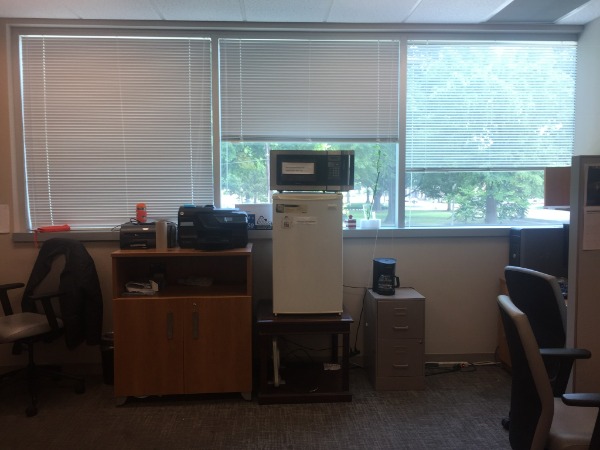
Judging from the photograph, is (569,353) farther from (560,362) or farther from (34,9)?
(34,9)

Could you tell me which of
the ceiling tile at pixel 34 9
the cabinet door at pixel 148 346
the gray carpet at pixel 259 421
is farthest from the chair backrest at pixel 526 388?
the ceiling tile at pixel 34 9

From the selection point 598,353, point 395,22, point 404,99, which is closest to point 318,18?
point 395,22

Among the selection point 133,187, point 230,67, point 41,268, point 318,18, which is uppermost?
point 318,18

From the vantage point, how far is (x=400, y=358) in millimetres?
3002

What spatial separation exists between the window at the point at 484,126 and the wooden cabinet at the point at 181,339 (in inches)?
66.0

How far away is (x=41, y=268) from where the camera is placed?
123 inches

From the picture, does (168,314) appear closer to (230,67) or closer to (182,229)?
(182,229)

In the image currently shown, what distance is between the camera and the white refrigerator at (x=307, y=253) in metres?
2.79

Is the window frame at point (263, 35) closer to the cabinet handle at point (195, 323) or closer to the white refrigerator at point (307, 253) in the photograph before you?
the white refrigerator at point (307, 253)

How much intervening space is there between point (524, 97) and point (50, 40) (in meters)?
3.78

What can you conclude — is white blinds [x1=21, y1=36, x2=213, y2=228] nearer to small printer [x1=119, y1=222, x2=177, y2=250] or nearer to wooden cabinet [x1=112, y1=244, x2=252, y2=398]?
small printer [x1=119, y1=222, x2=177, y2=250]

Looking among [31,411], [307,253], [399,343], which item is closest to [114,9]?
[307,253]

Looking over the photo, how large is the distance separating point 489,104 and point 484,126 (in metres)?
0.18

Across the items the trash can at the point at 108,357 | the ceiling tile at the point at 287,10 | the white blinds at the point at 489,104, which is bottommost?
the trash can at the point at 108,357
